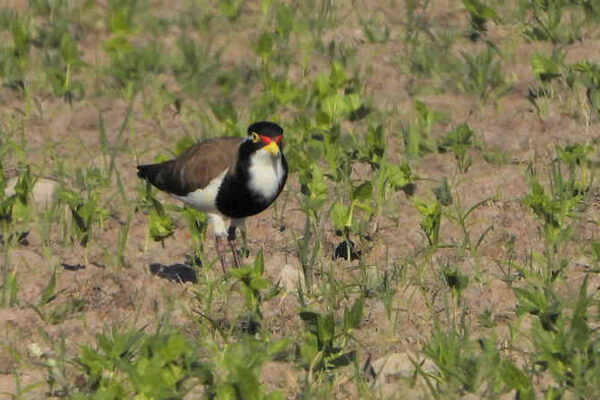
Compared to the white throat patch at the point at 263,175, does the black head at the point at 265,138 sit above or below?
above

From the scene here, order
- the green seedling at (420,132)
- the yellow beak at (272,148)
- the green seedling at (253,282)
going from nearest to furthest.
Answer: the green seedling at (253,282) → the yellow beak at (272,148) → the green seedling at (420,132)

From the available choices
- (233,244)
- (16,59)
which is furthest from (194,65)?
(233,244)

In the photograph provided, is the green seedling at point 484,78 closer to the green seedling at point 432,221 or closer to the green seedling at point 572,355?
the green seedling at point 432,221

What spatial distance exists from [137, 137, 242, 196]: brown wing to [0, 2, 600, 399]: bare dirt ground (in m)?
0.43

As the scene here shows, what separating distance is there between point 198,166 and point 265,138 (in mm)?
563

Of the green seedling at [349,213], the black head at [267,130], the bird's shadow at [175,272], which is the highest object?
the black head at [267,130]

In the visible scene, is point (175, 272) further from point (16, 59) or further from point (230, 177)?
point (16, 59)

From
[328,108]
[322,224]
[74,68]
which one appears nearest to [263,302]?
[322,224]

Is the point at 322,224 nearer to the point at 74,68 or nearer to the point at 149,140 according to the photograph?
the point at 149,140

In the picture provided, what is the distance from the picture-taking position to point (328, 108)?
28.5 ft

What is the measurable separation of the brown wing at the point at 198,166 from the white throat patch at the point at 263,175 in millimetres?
194

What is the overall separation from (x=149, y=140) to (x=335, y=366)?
12.9 ft

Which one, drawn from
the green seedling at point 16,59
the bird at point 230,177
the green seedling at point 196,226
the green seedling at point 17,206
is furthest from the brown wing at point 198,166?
the green seedling at point 16,59

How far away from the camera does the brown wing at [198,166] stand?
6977 millimetres
